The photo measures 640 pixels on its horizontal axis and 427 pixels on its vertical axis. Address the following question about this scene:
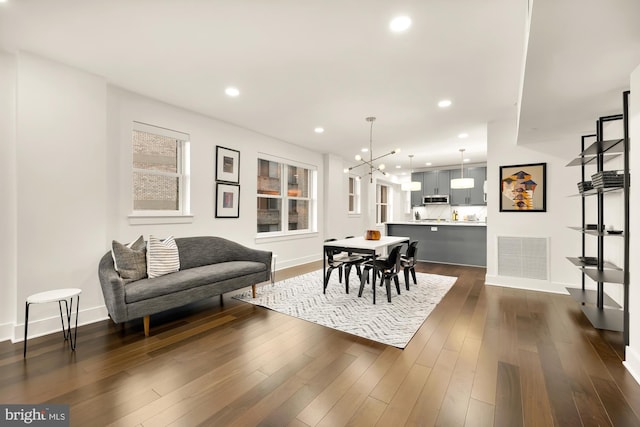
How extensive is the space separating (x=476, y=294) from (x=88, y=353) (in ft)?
15.1

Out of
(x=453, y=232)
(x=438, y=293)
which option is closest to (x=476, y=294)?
(x=438, y=293)

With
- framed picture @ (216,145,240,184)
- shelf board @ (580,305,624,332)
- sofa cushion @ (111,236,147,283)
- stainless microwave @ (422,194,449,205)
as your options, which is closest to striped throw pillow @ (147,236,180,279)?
sofa cushion @ (111,236,147,283)

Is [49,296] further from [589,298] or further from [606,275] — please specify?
[589,298]

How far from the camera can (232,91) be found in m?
3.49

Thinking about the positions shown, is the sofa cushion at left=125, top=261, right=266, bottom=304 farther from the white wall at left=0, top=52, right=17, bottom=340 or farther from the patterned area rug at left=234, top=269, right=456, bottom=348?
the white wall at left=0, top=52, right=17, bottom=340

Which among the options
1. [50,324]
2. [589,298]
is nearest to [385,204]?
A: [589,298]

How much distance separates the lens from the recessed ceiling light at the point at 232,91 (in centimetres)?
341

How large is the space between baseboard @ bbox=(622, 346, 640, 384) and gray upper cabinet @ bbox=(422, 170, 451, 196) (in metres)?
6.88

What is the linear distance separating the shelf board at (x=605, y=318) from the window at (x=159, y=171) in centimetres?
513

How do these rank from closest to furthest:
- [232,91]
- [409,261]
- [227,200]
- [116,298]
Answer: [116,298], [232,91], [409,261], [227,200]

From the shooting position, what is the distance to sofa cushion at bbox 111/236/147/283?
295 cm

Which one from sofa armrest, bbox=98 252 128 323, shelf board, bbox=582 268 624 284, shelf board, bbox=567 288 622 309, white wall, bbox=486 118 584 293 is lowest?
shelf board, bbox=567 288 622 309

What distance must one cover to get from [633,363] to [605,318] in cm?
113

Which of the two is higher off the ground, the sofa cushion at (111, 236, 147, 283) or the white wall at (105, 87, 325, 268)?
the white wall at (105, 87, 325, 268)
